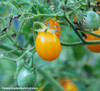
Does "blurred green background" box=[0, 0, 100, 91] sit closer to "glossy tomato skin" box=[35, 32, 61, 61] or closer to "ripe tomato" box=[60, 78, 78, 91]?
"ripe tomato" box=[60, 78, 78, 91]

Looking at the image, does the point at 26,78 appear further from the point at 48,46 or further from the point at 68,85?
the point at 68,85

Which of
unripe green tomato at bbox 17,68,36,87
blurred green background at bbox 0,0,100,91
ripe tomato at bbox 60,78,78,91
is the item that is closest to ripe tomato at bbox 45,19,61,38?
A: unripe green tomato at bbox 17,68,36,87

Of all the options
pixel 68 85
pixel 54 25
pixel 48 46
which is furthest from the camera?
pixel 68 85

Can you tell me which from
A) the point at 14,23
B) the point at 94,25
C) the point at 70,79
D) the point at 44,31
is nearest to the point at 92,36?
the point at 94,25

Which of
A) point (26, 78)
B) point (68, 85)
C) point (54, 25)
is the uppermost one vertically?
point (54, 25)

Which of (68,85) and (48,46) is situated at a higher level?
(48,46)

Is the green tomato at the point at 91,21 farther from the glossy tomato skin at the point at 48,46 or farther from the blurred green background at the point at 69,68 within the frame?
the blurred green background at the point at 69,68

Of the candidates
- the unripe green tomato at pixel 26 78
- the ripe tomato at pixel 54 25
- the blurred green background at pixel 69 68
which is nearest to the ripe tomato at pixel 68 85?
the blurred green background at pixel 69 68

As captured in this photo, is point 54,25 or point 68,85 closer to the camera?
point 54,25

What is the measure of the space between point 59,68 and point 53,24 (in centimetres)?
132

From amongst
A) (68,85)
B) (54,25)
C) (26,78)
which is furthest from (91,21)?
(68,85)

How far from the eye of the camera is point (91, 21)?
1171 millimetres

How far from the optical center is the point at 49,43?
1.14 metres

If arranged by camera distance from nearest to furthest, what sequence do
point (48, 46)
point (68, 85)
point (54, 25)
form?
point (48, 46)
point (54, 25)
point (68, 85)
